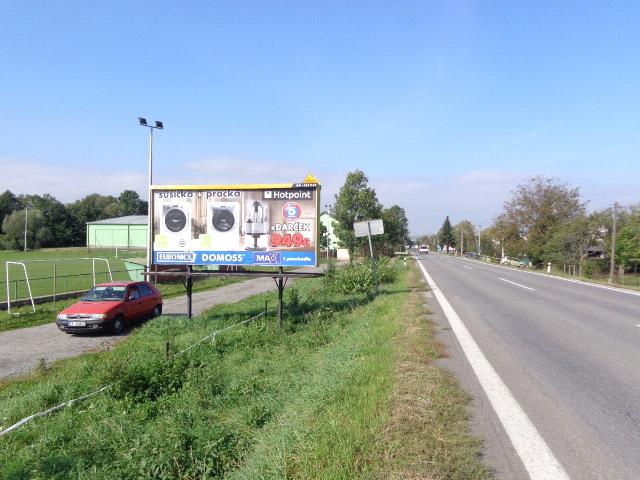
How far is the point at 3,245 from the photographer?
90.5 m

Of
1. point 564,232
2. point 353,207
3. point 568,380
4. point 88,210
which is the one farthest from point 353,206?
point 88,210

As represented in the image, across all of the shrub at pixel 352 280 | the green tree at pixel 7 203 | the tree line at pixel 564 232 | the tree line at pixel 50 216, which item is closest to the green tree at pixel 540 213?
the tree line at pixel 564 232

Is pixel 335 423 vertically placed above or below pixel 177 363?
above

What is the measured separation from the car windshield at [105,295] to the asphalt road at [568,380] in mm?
9664

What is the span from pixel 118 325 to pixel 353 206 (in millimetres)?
34570

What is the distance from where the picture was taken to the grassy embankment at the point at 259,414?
380 centimetres

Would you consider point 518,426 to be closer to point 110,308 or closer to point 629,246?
point 110,308

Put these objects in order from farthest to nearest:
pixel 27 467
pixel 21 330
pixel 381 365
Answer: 1. pixel 21 330
2. pixel 381 365
3. pixel 27 467

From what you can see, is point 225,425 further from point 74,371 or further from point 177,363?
point 74,371

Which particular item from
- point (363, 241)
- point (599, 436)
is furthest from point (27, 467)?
point (363, 241)

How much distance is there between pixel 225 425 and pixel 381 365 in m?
2.06

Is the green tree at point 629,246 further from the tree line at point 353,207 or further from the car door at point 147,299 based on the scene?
the car door at point 147,299

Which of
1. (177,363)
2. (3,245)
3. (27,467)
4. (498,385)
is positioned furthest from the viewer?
(3,245)

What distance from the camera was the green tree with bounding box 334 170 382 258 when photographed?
1855 inches
